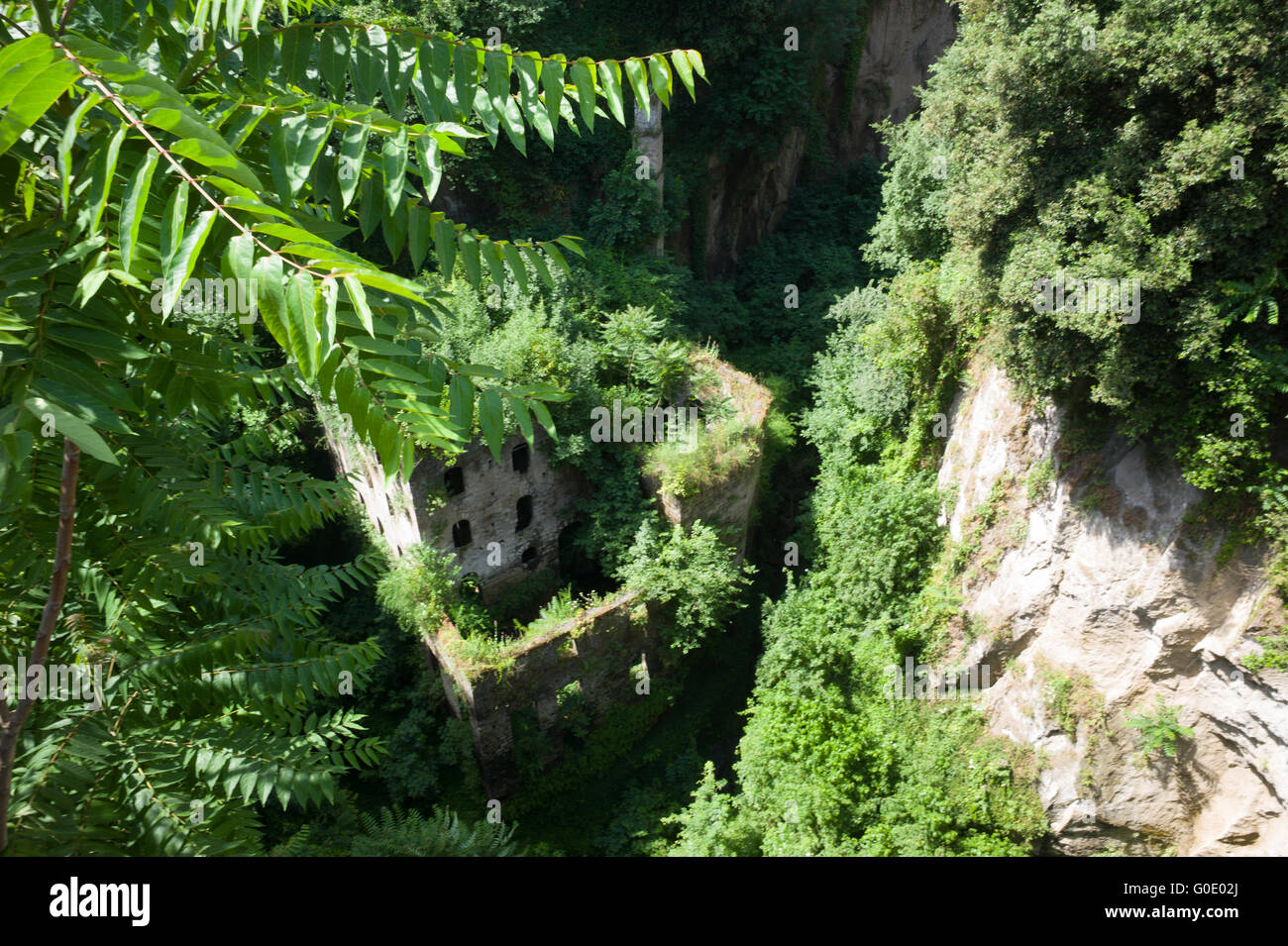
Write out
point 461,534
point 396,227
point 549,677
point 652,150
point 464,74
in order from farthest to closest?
point 652,150, point 461,534, point 549,677, point 464,74, point 396,227

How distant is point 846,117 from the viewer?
2812 cm

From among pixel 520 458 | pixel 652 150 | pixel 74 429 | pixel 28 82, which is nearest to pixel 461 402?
pixel 74 429

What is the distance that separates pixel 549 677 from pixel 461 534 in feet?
10.9

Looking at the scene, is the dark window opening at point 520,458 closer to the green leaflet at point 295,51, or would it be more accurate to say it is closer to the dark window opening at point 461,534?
the dark window opening at point 461,534

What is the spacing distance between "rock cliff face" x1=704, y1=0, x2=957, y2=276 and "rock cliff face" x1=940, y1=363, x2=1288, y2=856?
12.7 meters

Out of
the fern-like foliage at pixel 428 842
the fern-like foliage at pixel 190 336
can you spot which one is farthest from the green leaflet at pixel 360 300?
the fern-like foliage at pixel 428 842

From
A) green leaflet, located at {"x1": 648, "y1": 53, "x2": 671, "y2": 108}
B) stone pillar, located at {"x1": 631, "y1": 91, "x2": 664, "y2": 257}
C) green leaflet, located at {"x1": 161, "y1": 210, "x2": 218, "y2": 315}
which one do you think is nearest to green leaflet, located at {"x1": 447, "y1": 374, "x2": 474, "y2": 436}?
green leaflet, located at {"x1": 161, "y1": 210, "x2": 218, "y2": 315}

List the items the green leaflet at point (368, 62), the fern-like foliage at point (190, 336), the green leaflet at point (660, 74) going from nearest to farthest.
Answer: the fern-like foliage at point (190, 336)
the green leaflet at point (368, 62)
the green leaflet at point (660, 74)

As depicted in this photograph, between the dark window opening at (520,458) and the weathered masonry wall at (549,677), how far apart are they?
10.6 ft

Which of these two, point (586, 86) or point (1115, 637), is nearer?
point (586, 86)

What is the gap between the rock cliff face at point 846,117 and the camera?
24.7m

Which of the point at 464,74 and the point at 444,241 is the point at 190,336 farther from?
the point at 464,74
